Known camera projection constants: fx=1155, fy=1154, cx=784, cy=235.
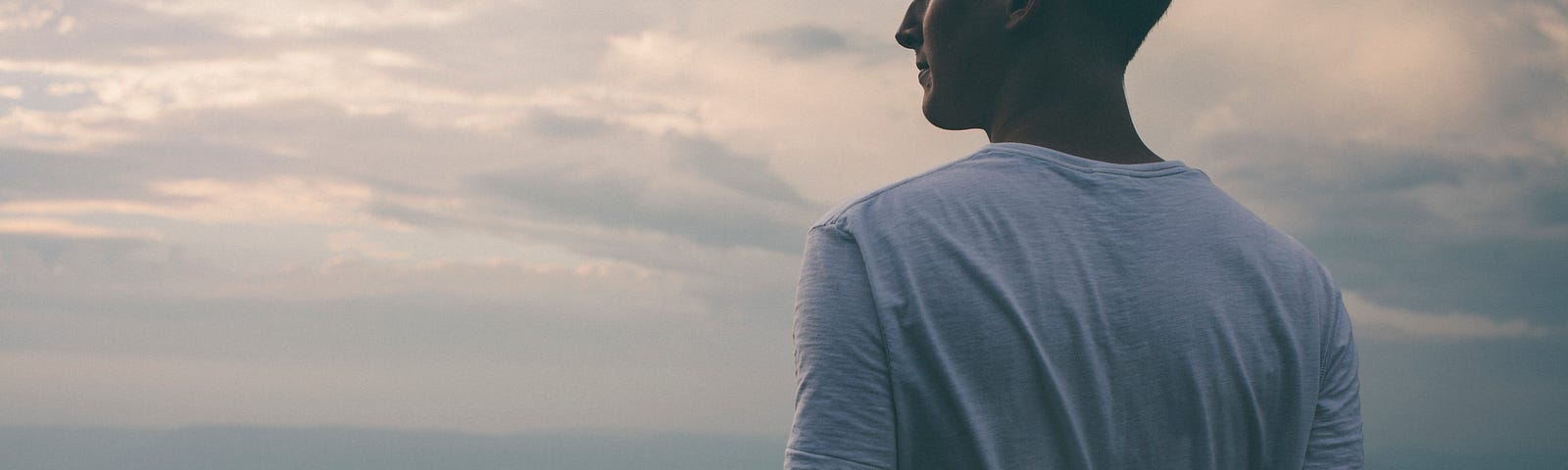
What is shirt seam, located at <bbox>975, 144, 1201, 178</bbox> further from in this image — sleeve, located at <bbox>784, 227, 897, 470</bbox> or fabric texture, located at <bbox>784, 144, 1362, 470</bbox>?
sleeve, located at <bbox>784, 227, 897, 470</bbox>

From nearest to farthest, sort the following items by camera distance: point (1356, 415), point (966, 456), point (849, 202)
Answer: point (966, 456)
point (849, 202)
point (1356, 415)

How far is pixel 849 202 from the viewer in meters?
2.18

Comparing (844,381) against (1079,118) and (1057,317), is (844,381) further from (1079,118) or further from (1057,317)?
(1079,118)

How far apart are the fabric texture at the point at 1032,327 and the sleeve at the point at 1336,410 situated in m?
0.25

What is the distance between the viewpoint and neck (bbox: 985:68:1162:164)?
2338 millimetres

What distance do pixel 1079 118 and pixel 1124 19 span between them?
27 cm

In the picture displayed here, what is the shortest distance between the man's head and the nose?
0.12 m

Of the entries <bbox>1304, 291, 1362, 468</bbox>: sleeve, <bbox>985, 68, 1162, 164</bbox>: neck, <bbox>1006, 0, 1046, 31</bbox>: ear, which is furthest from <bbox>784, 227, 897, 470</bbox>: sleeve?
<bbox>1304, 291, 1362, 468</bbox>: sleeve

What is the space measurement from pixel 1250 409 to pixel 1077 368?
415 millimetres

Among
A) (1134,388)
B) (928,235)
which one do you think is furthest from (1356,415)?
(928,235)

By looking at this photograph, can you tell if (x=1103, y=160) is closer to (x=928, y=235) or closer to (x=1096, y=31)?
(x=1096, y=31)

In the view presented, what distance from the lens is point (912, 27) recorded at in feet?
9.20

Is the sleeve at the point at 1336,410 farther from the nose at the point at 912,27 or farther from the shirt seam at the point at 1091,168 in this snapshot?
the nose at the point at 912,27

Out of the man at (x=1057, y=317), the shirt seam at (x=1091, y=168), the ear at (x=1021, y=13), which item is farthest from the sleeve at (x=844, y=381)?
the ear at (x=1021, y=13)
